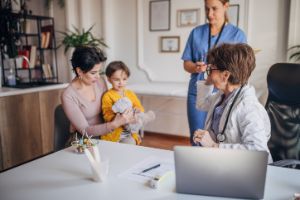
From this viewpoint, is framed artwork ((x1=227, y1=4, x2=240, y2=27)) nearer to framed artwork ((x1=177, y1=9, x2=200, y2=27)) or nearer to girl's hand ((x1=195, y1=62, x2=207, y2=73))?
framed artwork ((x1=177, y1=9, x2=200, y2=27))

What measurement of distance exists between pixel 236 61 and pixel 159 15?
268cm

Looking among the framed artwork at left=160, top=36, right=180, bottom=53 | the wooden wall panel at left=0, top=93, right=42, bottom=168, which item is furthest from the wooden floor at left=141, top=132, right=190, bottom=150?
the wooden wall panel at left=0, top=93, right=42, bottom=168

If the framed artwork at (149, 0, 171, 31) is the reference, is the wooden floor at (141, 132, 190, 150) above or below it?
below

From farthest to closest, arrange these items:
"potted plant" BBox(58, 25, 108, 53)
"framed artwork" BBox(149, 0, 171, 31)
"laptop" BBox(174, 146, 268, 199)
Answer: "potted plant" BBox(58, 25, 108, 53) → "framed artwork" BBox(149, 0, 171, 31) → "laptop" BBox(174, 146, 268, 199)

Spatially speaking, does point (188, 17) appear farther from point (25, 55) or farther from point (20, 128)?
point (20, 128)

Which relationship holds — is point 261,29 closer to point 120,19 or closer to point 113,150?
point 120,19

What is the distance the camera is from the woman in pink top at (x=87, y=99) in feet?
6.05

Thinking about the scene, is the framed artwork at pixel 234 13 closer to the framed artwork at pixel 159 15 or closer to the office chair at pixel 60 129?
the framed artwork at pixel 159 15

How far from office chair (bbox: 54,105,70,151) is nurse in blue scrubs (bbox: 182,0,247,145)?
0.93m

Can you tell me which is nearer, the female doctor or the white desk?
the white desk

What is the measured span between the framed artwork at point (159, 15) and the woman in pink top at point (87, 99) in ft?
6.63

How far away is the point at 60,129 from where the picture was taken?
1920 mm

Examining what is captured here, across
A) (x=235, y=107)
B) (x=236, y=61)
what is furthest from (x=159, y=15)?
(x=235, y=107)

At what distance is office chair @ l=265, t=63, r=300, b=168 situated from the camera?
5.30ft
